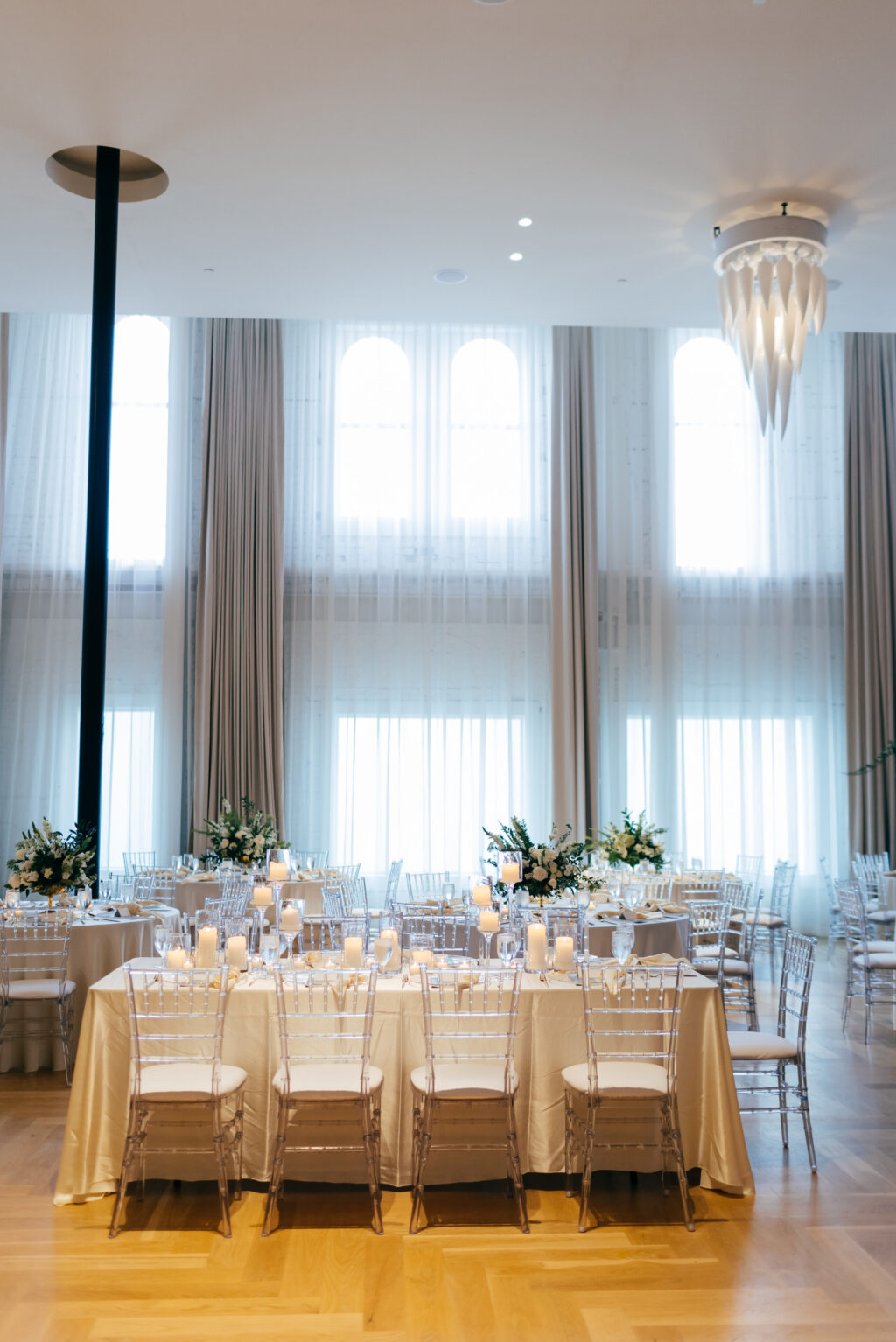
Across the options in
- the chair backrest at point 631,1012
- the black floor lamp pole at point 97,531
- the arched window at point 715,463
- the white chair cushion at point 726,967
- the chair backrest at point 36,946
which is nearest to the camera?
the chair backrest at point 631,1012

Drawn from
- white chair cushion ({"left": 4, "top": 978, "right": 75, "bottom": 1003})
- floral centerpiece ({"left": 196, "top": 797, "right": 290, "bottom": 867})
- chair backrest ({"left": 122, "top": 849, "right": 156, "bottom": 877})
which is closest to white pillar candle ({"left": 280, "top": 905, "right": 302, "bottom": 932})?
white chair cushion ({"left": 4, "top": 978, "right": 75, "bottom": 1003})

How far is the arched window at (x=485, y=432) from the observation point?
1177cm

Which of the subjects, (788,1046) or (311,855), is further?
(311,855)

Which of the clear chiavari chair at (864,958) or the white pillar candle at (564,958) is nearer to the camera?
the white pillar candle at (564,958)

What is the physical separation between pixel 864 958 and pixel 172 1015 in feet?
16.3

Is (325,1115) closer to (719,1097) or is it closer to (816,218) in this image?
(719,1097)

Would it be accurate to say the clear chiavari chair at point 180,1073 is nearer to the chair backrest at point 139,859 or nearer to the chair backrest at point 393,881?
the chair backrest at point 393,881

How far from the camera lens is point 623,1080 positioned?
4.27 m

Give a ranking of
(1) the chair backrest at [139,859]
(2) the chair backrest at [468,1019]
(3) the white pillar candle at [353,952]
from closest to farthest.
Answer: (2) the chair backrest at [468,1019] → (3) the white pillar candle at [353,952] → (1) the chair backrest at [139,859]

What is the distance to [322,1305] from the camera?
3.55 m

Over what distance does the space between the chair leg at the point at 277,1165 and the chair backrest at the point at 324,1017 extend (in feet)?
0.60

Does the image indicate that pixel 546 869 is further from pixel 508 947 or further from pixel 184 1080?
pixel 184 1080

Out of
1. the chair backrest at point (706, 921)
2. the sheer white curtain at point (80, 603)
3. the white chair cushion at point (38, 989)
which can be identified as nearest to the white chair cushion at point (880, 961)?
the chair backrest at point (706, 921)

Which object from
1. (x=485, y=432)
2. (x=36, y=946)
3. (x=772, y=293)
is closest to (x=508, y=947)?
(x=36, y=946)
